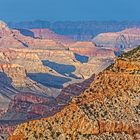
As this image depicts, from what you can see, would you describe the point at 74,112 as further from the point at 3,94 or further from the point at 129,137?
the point at 3,94

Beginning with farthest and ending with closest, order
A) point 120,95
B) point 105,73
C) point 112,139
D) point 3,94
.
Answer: point 3,94
point 105,73
point 120,95
point 112,139

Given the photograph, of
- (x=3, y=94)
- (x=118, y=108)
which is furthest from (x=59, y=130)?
(x=3, y=94)

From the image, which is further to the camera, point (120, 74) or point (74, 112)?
point (120, 74)

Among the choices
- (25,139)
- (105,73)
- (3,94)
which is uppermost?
(105,73)

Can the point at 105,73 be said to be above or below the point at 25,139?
above

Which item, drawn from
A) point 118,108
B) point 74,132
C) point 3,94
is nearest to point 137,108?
point 118,108

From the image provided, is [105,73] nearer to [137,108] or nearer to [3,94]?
[137,108]

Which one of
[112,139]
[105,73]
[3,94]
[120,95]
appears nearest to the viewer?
[112,139]
